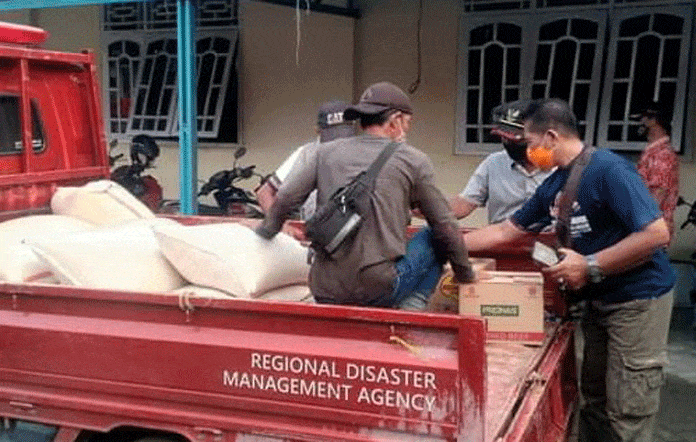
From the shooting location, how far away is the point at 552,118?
3541 mm

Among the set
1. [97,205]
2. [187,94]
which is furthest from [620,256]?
[187,94]

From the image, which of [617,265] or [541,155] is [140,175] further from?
[617,265]

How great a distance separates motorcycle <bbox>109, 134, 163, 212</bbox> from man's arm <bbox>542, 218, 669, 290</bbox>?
6.18 m

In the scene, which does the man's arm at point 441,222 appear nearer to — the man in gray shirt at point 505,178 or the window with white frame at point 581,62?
the man in gray shirt at point 505,178

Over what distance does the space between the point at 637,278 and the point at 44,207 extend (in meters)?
3.03

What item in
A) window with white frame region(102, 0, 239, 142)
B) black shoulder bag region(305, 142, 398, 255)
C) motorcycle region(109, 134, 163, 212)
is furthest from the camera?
window with white frame region(102, 0, 239, 142)

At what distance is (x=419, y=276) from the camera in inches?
131

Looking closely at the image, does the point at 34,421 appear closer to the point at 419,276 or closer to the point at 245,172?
the point at 419,276

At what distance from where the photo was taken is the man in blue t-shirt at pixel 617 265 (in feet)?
11.0

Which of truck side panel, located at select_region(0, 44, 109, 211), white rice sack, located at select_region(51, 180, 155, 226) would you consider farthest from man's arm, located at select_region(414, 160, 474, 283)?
truck side panel, located at select_region(0, 44, 109, 211)

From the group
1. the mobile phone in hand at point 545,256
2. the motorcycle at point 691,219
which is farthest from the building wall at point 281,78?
the mobile phone in hand at point 545,256

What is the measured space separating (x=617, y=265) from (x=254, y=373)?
5.14 ft

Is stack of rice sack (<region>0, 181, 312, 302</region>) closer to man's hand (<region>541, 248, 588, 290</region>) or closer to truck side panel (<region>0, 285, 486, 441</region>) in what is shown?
truck side panel (<region>0, 285, 486, 441</region>)

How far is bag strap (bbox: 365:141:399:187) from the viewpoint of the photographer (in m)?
3.04
